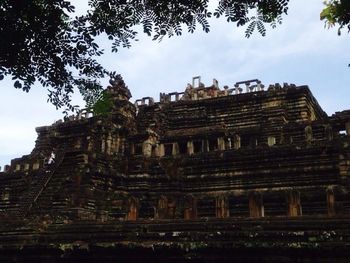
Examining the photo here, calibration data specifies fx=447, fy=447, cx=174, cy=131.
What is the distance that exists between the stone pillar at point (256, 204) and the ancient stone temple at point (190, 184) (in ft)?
0.12

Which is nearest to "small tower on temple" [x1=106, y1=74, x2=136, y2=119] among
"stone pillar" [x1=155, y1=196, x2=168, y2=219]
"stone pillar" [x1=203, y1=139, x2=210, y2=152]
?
"stone pillar" [x1=203, y1=139, x2=210, y2=152]

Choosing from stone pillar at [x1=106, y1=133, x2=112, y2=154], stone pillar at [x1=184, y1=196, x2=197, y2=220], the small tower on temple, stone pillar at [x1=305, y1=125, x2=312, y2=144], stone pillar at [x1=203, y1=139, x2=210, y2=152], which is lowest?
stone pillar at [x1=184, y1=196, x2=197, y2=220]

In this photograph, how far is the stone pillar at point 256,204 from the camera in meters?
15.9

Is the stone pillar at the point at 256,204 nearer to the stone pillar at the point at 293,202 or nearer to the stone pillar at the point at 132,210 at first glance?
the stone pillar at the point at 293,202

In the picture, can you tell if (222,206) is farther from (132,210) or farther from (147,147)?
(147,147)

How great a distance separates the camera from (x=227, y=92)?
1395 inches

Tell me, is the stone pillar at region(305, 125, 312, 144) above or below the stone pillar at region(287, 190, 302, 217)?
above

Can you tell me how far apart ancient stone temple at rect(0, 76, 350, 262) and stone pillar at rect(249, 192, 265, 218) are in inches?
1.4

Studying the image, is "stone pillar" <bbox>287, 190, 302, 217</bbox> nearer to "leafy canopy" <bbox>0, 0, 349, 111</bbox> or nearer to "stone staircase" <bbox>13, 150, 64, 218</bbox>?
"leafy canopy" <bbox>0, 0, 349, 111</bbox>

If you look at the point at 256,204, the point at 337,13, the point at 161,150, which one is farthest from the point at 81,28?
the point at 161,150

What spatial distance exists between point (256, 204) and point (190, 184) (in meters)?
8.62

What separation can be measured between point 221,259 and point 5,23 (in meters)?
7.45

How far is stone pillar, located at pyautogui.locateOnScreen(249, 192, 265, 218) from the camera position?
1593 cm

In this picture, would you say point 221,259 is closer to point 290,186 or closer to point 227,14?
point 227,14
